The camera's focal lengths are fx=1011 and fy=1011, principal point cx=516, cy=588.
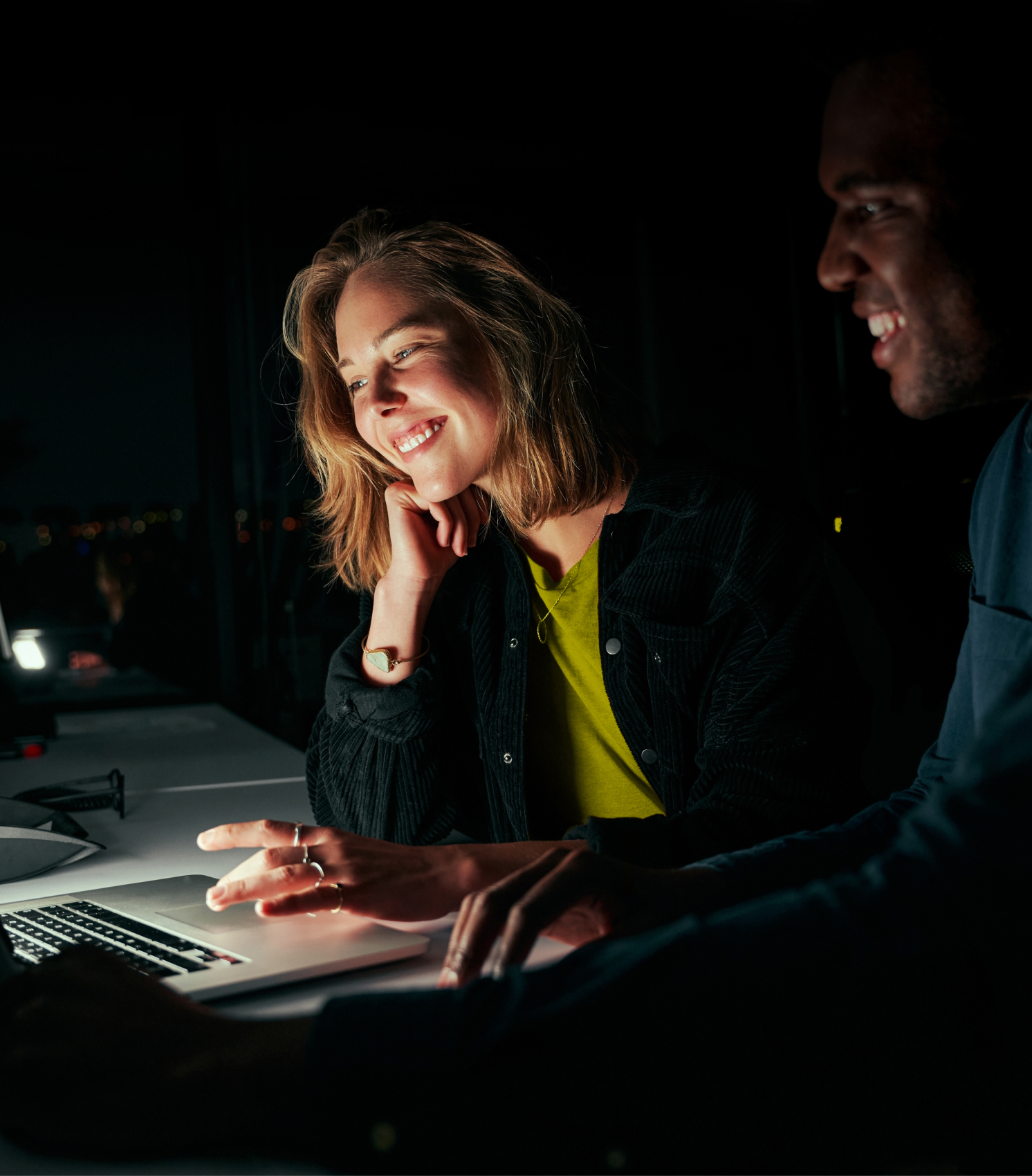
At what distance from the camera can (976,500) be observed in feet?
3.46

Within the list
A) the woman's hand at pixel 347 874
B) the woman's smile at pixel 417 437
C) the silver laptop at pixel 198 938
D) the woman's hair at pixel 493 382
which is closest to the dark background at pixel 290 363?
the woman's hair at pixel 493 382

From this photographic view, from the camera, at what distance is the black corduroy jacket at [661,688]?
133 centimetres

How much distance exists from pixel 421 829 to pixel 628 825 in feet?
1.55

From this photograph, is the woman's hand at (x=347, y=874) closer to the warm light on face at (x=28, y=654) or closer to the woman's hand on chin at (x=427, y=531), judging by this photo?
the woman's hand on chin at (x=427, y=531)

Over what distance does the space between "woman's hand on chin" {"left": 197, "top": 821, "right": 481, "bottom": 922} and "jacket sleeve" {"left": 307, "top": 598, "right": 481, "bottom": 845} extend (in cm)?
50

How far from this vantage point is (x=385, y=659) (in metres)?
1.61

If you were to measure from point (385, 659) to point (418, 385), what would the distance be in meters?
0.48

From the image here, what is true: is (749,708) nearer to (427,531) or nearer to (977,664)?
(977,664)

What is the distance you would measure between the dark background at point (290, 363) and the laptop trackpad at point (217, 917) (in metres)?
1.87

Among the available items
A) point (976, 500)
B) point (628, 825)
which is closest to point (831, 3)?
point (976, 500)

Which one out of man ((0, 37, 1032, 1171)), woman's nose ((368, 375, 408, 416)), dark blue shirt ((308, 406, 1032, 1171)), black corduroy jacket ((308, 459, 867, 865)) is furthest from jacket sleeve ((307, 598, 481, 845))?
dark blue shirt ((308, 406, 1032, 1171))

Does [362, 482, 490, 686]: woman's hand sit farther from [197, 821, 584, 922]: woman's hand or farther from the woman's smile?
[197, 821, 584, 922]: woman's hand

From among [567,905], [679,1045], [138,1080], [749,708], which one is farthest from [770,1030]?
[749,708]

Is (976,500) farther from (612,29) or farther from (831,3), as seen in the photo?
(612,29)
